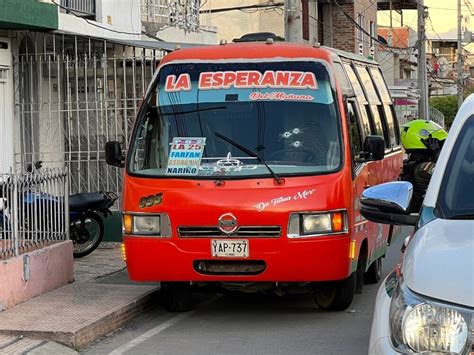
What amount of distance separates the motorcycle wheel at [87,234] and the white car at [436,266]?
26.0 ft

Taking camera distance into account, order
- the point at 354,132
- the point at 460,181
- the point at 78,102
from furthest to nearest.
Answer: the point at 78,102
the point at 354,132
the point at 460,181

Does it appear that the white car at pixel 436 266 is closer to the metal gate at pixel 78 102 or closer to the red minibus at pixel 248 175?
the red minibus at pixel 248 175

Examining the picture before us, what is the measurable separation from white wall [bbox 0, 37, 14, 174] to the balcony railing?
5.63 ft

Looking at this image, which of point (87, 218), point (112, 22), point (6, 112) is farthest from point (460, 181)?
point (112, 22)

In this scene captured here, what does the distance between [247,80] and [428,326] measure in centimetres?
505

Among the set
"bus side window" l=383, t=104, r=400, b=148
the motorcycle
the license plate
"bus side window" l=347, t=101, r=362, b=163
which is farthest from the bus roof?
the motorcycle

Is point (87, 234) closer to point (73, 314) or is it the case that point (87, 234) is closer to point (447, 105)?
point (73, 314)

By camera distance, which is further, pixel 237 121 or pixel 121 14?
pixel 121 14

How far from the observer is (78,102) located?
44.5 ft

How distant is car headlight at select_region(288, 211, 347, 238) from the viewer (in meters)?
7.41

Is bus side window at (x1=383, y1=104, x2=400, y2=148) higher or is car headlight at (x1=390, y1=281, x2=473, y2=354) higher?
bus side window at (x1=383, y1=104, x2=400, y2=148)

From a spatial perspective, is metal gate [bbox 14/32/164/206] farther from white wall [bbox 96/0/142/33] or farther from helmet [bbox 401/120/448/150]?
helmet [bbox 401/120/448/150]

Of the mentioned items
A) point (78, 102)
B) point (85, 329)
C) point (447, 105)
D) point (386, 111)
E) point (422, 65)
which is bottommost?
point (85, 329)

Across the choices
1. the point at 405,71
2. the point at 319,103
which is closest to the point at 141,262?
the point at 319,103
